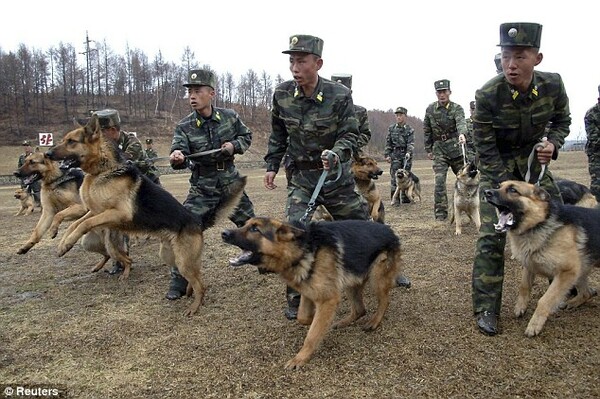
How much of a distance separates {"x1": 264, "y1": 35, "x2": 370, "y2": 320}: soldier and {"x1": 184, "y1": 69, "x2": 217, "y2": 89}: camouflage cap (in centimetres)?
149

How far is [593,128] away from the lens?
8.64 m

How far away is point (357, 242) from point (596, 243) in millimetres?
2129

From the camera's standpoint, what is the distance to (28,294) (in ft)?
20.2

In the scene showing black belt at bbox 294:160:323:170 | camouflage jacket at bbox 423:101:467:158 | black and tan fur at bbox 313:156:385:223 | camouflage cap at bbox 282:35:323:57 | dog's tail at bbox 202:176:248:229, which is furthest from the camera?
camouflage jacket at bbox 423:101:467:158

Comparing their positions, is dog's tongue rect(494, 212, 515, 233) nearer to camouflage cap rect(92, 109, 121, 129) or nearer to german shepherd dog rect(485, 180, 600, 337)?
german shepherd dog rect(485, 180, 600, 337)

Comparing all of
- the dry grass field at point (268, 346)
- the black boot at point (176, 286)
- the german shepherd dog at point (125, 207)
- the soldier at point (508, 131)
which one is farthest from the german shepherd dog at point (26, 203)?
the soldier at point (508, 131)

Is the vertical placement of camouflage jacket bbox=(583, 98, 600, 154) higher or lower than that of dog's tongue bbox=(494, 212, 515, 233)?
higher

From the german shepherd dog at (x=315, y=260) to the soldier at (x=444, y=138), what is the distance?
274 inches

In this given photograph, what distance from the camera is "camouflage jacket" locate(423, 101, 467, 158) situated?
1080cm

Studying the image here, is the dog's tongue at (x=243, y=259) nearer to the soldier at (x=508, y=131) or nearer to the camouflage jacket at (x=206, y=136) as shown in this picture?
Answer: the soldier at (x=508, y=131)

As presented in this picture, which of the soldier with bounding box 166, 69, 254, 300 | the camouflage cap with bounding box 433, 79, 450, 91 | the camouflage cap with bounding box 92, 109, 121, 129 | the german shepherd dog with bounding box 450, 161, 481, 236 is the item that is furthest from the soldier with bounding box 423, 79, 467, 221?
the camouflage cap with bounding box 92, 109, 121, 129

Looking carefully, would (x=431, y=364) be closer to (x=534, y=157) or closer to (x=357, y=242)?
(x=357, y=242)

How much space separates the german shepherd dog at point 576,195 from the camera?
7531 mm

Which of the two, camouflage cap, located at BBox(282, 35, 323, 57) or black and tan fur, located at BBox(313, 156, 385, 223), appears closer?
camouflage cap, located at BBox(282, 35, 323, 57)
